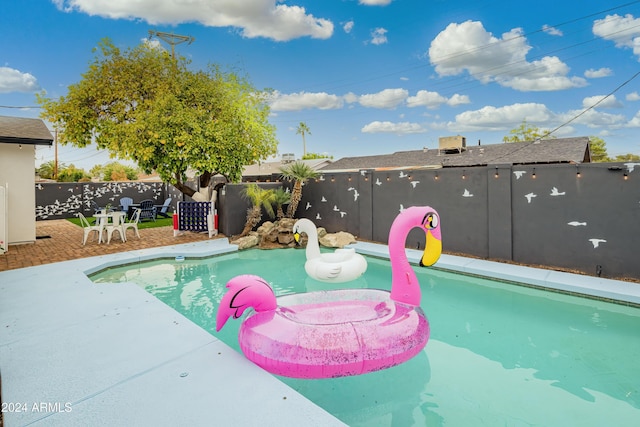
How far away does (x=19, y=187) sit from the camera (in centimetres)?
986

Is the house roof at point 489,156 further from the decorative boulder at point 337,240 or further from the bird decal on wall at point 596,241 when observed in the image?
the bird decal on wall at point 596,241

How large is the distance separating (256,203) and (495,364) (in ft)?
28.4

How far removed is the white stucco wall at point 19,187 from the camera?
9664 millimetres

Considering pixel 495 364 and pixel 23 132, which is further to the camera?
pixel 23 132

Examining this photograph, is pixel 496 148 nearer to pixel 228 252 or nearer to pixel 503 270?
pixel 503 270

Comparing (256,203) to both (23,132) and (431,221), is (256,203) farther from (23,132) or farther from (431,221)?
(431,221)

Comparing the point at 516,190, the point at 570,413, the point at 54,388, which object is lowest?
the point at 570,413

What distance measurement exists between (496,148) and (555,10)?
9.67m

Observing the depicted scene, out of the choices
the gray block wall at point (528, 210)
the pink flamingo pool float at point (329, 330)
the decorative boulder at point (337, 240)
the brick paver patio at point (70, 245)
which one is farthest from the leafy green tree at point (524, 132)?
the pink flamingo pool float at point (329, 330)

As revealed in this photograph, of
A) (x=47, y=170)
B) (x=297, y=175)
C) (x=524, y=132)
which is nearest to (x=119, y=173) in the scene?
(x=47, y=170)

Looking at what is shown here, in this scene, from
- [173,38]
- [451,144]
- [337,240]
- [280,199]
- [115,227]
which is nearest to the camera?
[115,227]

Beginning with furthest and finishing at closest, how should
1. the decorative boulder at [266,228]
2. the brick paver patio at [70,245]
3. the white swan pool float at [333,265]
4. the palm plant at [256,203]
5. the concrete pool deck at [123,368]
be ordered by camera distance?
1. the palm plant at [256,203]
2. the decorative boulder at [266,228]
3. the brick paver patio at [70,245]
4. the white swan pool float at [333,265]
5. the concrete pool deck at [123,368]

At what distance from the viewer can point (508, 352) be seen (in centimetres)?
418

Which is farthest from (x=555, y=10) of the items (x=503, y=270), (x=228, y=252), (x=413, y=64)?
(x=228, y=252)
